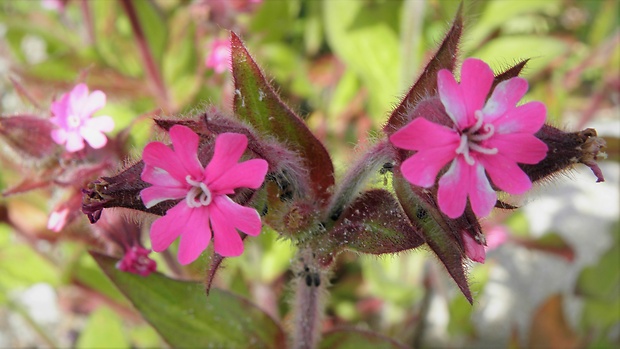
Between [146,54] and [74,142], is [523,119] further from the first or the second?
[146,54]

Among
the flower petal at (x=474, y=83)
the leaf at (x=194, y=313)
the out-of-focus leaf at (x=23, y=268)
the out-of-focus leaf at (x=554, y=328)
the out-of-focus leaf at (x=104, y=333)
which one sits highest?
the flower petal at (x=474, y=83)

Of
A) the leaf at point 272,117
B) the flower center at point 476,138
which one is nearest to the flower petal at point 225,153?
the leaf at point 272,117

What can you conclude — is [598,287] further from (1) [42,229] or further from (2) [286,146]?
(1) [42,229]

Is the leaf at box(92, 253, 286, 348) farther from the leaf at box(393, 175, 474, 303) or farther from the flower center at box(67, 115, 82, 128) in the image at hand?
the leaf at box(393, 175, 474, 303)

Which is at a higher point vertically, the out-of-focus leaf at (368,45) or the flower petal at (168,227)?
the flower petal at (168,227)

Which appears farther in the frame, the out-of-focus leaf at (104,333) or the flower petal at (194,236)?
the out-of-focus leaf at (104,333)

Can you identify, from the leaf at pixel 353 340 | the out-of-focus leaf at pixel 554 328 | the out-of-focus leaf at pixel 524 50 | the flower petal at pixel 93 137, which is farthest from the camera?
the out-of-focus leaf at pixel 524 50

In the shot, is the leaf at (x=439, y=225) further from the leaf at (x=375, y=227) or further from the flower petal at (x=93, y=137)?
the flower petal at (x=93, y=137)

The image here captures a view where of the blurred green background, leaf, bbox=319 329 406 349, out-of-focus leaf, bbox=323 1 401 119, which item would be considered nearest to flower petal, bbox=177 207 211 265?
leaf, bbox=319 329 406 349
